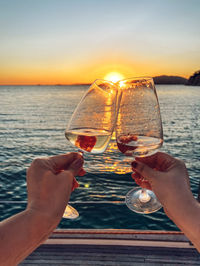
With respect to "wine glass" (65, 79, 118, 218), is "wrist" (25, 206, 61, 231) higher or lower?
lower

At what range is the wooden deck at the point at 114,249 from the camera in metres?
2.04

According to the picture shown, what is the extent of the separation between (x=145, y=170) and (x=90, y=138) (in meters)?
0.30

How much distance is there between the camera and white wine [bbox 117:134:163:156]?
3.60 ft

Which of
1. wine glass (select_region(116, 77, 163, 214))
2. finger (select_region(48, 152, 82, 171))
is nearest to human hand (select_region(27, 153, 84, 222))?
finger (select_region(48, 152, 82, 171))

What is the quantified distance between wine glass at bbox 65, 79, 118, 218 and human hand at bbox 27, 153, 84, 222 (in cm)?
21

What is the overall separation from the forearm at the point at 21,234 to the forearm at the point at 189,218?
515 millimetres

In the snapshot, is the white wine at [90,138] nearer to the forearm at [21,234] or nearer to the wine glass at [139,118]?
the wine glass at [139,118]

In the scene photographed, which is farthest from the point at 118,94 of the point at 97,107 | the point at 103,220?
the point at 103,220

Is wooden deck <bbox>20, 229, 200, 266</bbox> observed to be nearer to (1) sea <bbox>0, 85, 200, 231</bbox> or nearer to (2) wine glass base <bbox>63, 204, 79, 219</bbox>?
(1) sea <bbox>0, 85, 200, 231</bbox>

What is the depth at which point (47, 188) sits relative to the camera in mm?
938

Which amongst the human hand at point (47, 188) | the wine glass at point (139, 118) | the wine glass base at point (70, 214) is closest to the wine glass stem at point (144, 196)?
the wine glass base at point (70, 214)

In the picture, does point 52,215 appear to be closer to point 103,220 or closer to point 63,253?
point 63,253

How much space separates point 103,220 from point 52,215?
20.8 ft

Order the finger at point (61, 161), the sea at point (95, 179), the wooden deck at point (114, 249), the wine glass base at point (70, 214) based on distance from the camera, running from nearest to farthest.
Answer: the finger at point (61, 161)
the wine glass base at point (70, 214)
the wooden deck at point (114, 249)
the sea at point (95, 179)
